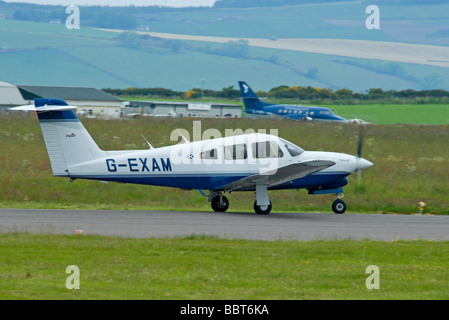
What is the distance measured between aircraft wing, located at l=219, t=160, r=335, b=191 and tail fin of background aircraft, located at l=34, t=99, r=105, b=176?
4.00 metres

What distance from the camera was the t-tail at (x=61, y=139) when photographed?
672 inches

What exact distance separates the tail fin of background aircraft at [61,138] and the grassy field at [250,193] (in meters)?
2.77

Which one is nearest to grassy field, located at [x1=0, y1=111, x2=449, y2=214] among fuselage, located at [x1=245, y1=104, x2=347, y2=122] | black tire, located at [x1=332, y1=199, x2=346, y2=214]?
black tire, located at [x1=332, y1=199, x2=346, y2=214]

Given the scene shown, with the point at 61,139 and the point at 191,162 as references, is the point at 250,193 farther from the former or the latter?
the point at 61,139

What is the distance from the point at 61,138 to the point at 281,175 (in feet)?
19.3

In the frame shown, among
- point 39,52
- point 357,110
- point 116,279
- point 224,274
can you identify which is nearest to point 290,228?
point 224,274

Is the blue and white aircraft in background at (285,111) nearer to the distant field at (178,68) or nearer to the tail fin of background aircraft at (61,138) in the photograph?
the tail fin of background aircraft at (61,138)

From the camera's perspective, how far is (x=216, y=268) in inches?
388

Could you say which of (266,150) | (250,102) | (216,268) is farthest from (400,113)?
(216,268)

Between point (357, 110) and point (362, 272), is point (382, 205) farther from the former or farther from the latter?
point (357, 110)

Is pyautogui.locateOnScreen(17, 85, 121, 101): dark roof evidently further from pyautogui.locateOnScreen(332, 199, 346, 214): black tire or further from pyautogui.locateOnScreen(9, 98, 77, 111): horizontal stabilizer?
pyautogui.locateOnScreen(332, 199, 346, 214): black tire

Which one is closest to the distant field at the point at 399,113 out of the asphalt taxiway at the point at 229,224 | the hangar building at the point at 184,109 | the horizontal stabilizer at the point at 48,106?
the hangar building at the point at 184,109

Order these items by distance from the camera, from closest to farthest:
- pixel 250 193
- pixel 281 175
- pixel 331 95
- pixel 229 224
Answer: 1. pixel 229 224
2. pixel 281 175
3. pixel 250 193
4. pixel 331 95

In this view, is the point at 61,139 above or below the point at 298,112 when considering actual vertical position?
below
